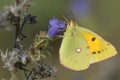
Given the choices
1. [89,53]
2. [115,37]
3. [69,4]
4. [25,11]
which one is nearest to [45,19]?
[69,4]

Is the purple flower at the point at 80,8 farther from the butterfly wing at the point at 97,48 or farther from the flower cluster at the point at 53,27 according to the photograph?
the flower cluster at the point at 53,27

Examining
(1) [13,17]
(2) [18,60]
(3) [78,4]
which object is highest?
(1) [13,17]

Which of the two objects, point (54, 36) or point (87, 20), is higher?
point (54, 36)

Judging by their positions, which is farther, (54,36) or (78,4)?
(78,4)

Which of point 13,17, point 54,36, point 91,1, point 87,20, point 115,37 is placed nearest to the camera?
point 13,17

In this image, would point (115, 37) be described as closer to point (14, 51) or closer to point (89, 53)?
point (89, 53)

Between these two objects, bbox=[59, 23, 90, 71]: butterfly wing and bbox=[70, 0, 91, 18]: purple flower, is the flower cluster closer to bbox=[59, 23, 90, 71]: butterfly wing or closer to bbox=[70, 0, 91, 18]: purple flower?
bbox=[59, 23, 90, 71]: butterfly wing

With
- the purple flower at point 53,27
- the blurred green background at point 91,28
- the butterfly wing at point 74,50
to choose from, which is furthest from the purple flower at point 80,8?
the purple flower at point 53,27

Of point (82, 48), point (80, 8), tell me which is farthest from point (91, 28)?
point (82, 48)
